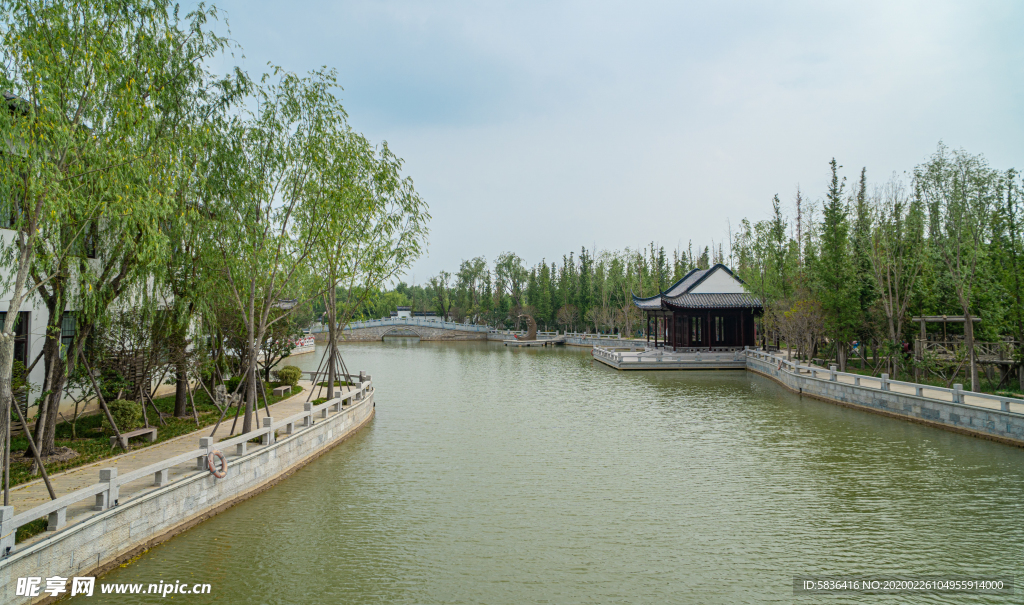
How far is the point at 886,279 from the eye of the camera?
2016 centimetres

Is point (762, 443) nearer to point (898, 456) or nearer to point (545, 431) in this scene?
point (898, 456)

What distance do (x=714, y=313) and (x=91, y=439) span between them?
1101 inches

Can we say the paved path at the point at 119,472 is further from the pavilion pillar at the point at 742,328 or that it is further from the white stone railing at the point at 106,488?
the pavilion pillar at the point at 742,328

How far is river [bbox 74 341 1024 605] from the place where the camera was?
20.5 ft

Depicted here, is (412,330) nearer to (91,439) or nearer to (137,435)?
(91,439)

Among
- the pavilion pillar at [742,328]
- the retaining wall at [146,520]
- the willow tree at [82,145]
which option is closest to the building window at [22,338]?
the willow tree at [82,145]

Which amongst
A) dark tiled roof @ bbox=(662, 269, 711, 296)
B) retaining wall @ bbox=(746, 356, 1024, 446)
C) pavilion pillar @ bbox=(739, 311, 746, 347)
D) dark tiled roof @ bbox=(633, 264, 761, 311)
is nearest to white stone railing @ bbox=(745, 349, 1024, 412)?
retaining wall @ bbox=(746, 356, 1024, 446)

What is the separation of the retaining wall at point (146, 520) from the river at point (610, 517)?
20cm

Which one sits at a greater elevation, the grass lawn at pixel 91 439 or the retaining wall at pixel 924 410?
the grass lawn at pixel 91 439

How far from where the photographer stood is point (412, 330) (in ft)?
186

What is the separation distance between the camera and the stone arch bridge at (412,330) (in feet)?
179

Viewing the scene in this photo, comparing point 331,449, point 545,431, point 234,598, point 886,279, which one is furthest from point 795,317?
point 234,598

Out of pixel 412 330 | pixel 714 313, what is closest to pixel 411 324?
pixel 412 330

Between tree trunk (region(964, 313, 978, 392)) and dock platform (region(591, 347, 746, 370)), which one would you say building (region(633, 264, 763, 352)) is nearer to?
dock platform (region(591, 347, 746, 370))
